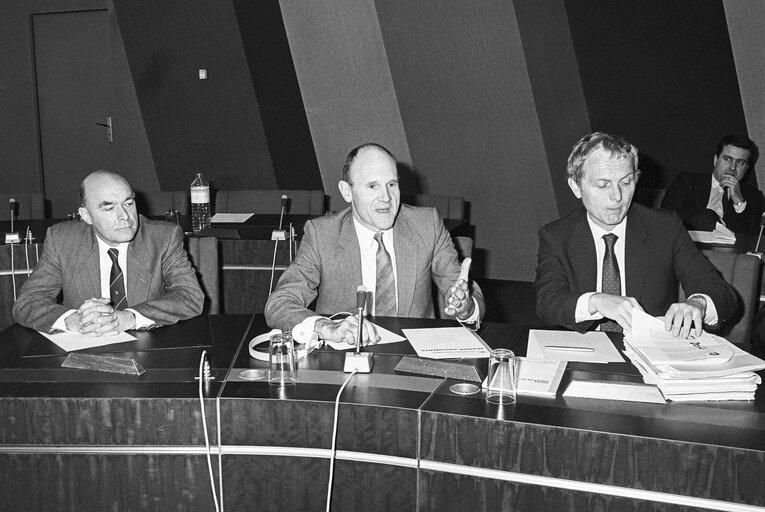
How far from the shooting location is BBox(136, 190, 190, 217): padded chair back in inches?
188

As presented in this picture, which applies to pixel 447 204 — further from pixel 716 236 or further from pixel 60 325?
pixel 60 325

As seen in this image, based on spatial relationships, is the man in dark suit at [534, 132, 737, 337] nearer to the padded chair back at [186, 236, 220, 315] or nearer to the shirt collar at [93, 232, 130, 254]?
the padded chair back at [186, 236, 220, 315]

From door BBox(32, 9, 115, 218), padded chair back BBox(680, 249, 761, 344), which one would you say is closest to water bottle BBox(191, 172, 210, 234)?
padded chair back BBox(680, 249, 761, 344)

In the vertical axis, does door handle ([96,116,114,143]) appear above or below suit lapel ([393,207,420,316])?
above

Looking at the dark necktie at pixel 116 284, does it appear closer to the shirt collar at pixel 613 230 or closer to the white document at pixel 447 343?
the white document at pixel 447 343

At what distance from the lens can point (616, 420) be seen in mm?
1641

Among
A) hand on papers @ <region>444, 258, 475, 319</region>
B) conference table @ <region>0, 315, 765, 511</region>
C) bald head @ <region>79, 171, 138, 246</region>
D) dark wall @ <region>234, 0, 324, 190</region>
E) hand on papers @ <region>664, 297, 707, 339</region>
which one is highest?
dark wall @ <region>234, 0, 324, 190</region>

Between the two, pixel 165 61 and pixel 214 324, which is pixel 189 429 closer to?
pixel 214 324

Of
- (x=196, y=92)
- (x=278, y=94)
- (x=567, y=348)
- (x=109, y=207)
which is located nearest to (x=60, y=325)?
(x=109, y=207)

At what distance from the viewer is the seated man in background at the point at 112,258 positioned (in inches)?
103

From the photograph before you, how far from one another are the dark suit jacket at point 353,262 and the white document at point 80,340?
0.53 meters

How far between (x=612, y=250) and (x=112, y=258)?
65.8 inches

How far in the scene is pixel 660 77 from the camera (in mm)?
5164

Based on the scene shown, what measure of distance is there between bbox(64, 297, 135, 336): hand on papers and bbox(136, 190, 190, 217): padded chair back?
2587mm
